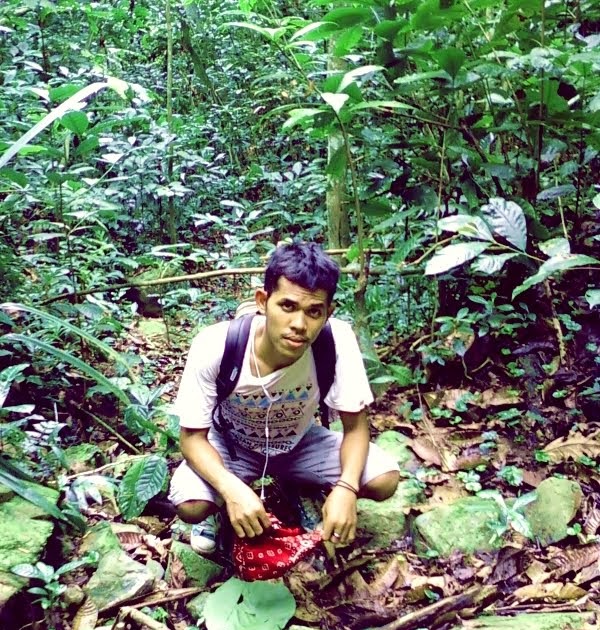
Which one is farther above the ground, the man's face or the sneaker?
the man's face

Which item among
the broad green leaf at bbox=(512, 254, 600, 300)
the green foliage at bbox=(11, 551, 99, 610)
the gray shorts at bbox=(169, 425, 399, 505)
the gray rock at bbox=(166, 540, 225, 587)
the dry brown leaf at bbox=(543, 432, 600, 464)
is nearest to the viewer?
the broad green leaf at bbox=(512, 254, 600, 300)

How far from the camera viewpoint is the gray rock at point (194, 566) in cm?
262

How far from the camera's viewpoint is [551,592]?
240 cm

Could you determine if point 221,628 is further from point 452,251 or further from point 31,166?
point 31,166

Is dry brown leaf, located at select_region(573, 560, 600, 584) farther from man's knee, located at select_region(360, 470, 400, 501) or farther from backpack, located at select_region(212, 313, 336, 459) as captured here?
backpack, located at select_region(212, 313, 336, 459)

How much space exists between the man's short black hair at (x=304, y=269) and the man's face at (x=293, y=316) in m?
0.02

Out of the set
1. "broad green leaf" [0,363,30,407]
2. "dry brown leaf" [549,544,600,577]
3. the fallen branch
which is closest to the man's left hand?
the fallen branch

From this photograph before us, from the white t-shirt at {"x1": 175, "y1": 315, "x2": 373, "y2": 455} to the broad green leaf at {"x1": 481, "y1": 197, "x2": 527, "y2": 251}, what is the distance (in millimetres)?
774

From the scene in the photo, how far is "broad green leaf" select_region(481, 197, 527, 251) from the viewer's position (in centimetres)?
252

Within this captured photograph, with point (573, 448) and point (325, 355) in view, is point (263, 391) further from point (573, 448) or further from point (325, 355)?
point (573, 448)

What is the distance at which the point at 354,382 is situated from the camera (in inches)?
104

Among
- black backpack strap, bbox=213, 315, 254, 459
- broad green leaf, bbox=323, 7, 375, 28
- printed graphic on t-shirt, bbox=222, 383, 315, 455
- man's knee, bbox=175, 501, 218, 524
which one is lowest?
man's knee, bbox=175, 501, 218, 524

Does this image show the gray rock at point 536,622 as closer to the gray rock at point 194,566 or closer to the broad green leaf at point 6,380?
the gray rock at point 194,566

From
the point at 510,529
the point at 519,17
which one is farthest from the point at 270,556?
the point at 519,17
